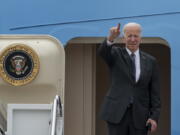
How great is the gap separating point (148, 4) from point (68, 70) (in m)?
1.18

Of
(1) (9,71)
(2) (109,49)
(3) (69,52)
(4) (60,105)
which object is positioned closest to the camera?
(2) (109,49)

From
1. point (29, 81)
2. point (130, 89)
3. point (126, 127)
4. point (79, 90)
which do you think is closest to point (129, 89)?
point (130, 89)

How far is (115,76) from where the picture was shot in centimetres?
→ 326

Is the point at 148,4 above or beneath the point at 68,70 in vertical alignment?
above

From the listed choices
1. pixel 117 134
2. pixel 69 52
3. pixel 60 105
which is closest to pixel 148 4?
pixel 69 52

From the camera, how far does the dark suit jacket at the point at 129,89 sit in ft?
10.5

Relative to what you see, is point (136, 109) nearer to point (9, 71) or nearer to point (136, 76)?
point (136, 76)

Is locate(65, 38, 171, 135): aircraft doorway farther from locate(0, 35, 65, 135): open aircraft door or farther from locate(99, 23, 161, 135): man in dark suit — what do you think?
locate(99, 23, 161, 135): man in dark suit

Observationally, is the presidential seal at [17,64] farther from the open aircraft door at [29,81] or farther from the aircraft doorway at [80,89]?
the aircraft doorway at [80,89]

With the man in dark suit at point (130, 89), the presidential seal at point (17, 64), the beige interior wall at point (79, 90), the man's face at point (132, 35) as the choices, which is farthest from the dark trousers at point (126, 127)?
the beige interior wall at point (79, 90)

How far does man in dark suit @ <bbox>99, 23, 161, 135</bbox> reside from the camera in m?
3.19

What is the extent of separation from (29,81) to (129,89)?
1.18 m

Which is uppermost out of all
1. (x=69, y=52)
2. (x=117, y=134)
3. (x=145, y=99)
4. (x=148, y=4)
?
(x=148, y=4)

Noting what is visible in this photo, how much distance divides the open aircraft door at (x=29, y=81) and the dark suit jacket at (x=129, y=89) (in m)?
0.90
